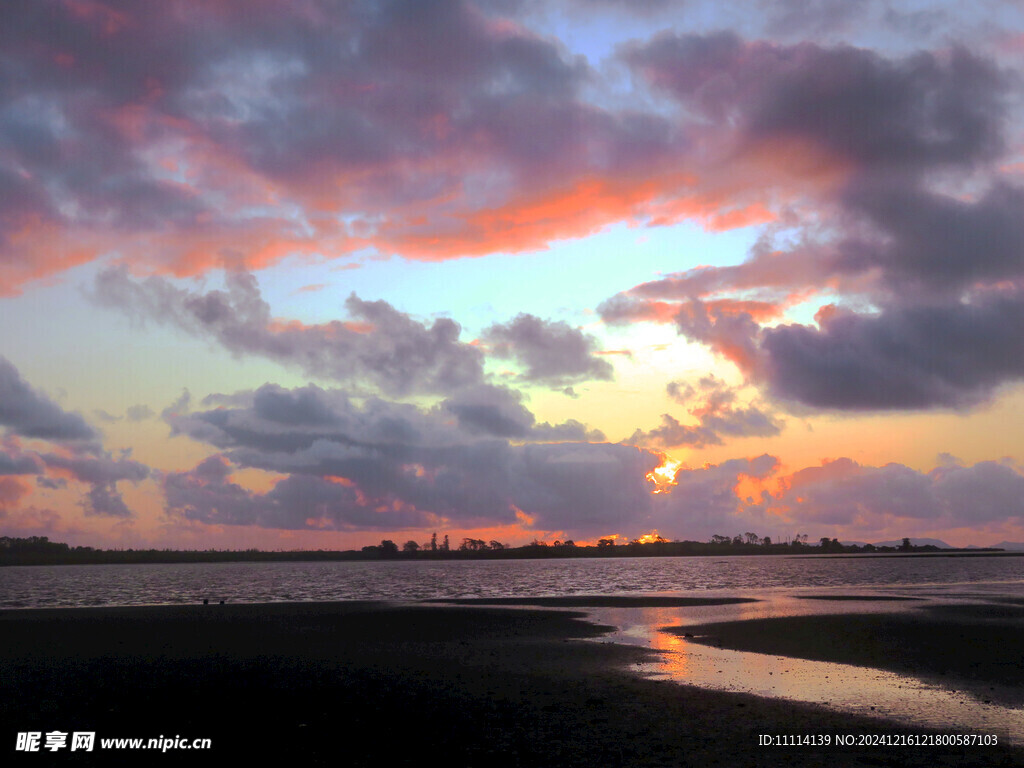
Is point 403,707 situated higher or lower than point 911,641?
higher

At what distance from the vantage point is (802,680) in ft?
82.3

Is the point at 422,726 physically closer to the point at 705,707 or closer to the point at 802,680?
the point at 705,707

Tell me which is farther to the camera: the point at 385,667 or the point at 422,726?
the point at 385,667

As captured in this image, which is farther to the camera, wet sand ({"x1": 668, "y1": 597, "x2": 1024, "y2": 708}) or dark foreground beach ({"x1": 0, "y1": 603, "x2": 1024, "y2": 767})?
wet sand ({"x1": 668, "y1": 597, "x2": 1024, "y2": 708})

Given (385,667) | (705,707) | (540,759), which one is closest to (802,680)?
(705,707)

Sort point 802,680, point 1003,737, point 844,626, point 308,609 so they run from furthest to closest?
point 308,609 → point 844,626 → point 802,680 → point 1003,737

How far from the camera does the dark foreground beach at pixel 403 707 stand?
16.2 m

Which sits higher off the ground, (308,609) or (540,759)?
(540,759)

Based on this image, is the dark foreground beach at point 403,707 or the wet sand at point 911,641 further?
the wet sand at point 911,641

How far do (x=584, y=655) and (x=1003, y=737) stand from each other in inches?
654

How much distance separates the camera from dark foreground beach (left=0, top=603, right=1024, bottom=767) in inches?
639

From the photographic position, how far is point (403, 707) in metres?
21.2

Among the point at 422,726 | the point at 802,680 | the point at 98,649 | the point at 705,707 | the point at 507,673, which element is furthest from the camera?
the point at 98,649

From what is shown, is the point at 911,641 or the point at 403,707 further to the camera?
the point at 911,641
